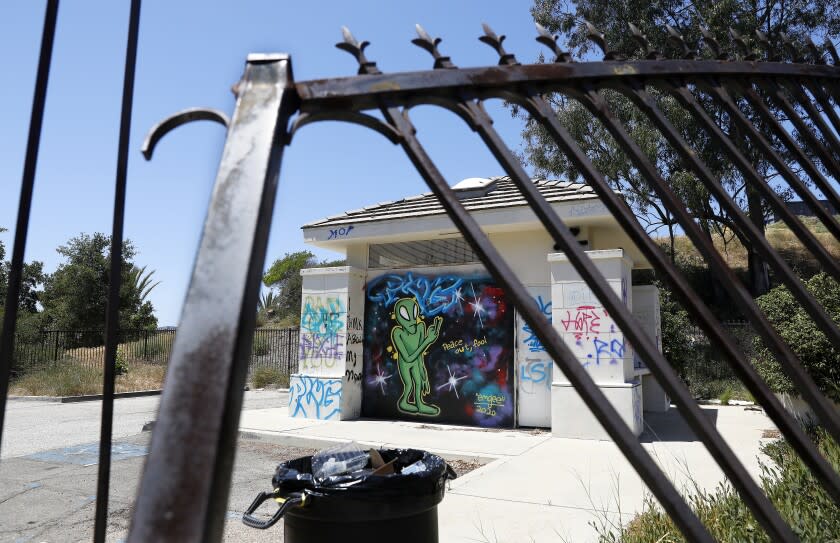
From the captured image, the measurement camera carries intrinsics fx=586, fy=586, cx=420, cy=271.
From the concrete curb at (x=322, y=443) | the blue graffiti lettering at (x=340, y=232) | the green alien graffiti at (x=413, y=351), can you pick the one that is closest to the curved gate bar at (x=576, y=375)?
the concrete curb at (x=322, y=443)

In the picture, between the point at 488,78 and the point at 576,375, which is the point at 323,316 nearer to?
the point at 488,78

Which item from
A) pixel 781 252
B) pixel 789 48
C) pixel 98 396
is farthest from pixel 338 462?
pixel 781 252

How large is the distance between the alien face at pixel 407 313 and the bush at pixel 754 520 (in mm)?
7387

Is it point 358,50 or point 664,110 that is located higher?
point 664,110

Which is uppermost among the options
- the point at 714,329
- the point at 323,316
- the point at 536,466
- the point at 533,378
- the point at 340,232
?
the point at 340,232

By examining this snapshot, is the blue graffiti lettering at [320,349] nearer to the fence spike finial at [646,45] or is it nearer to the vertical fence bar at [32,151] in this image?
the fence spike finial at [646,45]

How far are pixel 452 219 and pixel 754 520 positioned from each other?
3.52m

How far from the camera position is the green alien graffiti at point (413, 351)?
37.3 ft

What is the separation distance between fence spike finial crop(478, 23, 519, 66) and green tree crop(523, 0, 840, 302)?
2020 cm

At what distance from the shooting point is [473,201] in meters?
11.5

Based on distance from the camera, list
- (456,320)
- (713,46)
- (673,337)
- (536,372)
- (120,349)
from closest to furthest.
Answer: (713,46)
(536,372)
(456,320)
(673,337)
(120,349)

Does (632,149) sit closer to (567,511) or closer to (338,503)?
(338,503)

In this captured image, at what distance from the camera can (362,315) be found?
40.0ft

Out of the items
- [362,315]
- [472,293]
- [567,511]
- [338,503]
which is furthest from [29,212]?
[362,315]
